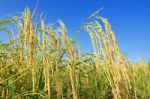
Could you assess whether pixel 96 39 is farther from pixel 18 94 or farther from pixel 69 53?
pixel 18 94

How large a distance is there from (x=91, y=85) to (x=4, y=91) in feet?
4.97

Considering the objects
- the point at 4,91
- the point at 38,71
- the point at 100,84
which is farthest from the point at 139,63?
the point at 4,91

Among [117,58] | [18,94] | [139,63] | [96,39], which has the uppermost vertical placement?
[139,63]

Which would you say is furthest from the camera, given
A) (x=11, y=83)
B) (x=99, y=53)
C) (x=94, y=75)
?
(x=94, y=75)

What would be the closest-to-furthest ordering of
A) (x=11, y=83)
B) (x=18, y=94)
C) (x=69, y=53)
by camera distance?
1. (x=69, y=53)
2. (x=11, y=83)
3. (x=18, y=94)

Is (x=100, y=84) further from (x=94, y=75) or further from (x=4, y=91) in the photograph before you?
(x=4, y=91)

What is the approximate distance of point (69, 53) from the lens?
7.85ft

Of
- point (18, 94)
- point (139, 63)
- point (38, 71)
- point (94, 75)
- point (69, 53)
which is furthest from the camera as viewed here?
point (139, 63)

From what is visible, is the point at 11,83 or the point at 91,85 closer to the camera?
the point at 11,83

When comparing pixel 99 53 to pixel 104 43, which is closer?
pixel 104 43

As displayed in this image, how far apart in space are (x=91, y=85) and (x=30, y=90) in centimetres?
121

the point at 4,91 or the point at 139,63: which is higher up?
the point at 139,63

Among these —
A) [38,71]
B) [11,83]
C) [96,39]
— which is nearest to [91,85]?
[38,71]

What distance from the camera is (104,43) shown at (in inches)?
103
